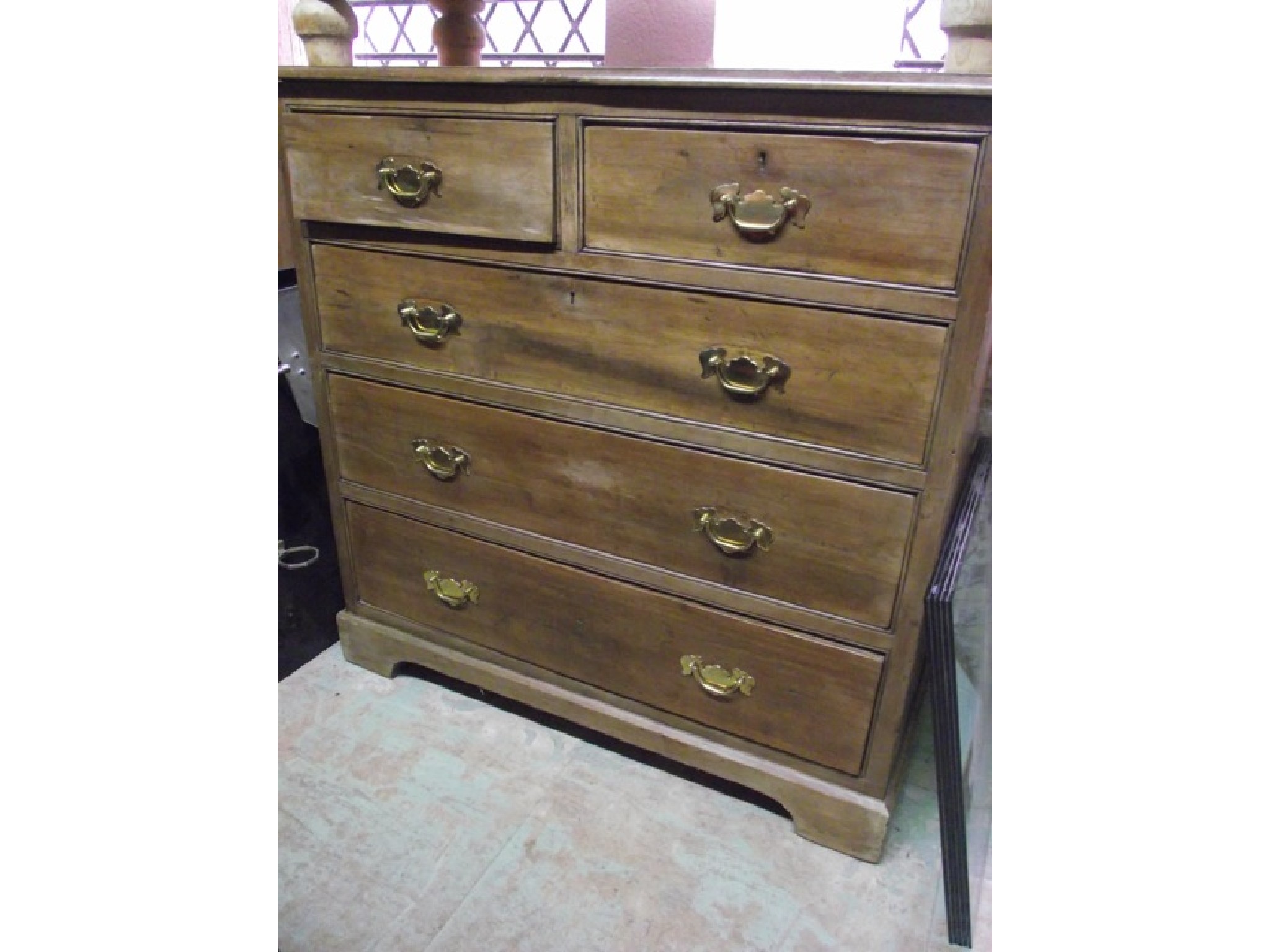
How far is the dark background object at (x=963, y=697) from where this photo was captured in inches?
35.4

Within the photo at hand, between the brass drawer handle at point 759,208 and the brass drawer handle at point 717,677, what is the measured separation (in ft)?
1.92

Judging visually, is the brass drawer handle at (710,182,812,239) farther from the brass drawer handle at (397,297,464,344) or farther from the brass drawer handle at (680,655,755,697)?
the brass drawer handle at (680,655,755,697)

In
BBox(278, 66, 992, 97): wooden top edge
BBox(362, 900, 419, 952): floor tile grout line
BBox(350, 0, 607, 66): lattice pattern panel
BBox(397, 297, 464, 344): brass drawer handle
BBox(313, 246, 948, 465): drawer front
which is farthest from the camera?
BBox(350, 0, 607, 66): lattice pattern panel

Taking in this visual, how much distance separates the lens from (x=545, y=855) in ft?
3.56

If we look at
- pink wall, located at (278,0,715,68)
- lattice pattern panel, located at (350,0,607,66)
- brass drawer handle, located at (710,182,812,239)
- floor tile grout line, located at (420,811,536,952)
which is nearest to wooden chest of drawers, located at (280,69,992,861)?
brass drawer handle, located at (710,182,812,239)

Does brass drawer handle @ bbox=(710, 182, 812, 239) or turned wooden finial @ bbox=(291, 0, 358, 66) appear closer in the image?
brass drawer handle @ bbox=(710, 182, 812, 239)

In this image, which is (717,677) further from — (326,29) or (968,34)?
(326,29)

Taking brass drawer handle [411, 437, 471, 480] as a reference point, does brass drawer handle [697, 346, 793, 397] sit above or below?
above

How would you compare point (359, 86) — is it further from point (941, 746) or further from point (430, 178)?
point (941, 746)

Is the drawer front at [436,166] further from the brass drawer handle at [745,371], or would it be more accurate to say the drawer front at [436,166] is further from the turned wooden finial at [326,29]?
the brass drawer handle at [745,371]

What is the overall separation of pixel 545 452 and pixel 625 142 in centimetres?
42

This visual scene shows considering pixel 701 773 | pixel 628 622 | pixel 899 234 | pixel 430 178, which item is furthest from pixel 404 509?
pixel 899 234

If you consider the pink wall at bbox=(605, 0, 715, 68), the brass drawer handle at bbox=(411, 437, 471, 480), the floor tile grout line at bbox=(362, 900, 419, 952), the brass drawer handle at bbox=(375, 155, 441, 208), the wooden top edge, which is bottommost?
the floor tile grout line at bbox=(362, 900, 419, 952)

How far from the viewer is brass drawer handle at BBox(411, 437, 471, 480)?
115 centimetres
